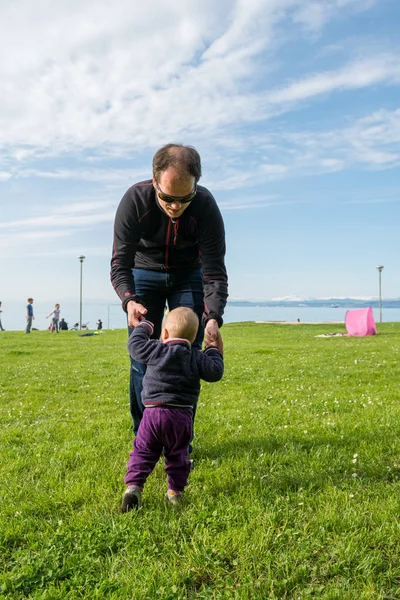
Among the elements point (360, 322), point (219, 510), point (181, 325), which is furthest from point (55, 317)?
point (219, 510)

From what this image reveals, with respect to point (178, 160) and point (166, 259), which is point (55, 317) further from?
point (178, 160)

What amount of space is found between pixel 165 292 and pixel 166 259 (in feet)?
1.27

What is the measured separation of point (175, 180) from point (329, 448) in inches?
138

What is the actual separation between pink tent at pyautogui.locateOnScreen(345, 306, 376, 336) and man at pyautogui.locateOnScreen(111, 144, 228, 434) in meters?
27.7

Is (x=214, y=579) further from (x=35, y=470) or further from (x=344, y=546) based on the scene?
(x=35, y=470)

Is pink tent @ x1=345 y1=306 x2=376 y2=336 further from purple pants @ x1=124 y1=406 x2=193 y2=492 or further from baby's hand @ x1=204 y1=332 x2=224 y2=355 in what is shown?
purple pants @ x1=124 y1=406 x2=193 y2=492

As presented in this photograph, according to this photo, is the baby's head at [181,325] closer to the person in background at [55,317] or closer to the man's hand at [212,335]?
the man's hand at [212,335]

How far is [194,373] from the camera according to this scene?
439 cm

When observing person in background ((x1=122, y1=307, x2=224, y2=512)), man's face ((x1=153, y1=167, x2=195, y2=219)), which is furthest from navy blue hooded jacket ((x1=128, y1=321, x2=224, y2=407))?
man's face ((x1=153, y1=167, x2=195, y2=219))

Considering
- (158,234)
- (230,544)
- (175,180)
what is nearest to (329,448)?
(230,544)

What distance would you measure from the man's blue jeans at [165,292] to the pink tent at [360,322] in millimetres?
27659

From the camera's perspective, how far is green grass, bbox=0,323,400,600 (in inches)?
126

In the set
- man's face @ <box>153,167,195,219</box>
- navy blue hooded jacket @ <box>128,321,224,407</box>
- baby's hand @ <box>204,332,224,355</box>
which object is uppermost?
man's face @ <box>153,167,195,219</box>

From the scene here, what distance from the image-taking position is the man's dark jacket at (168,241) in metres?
4.91
